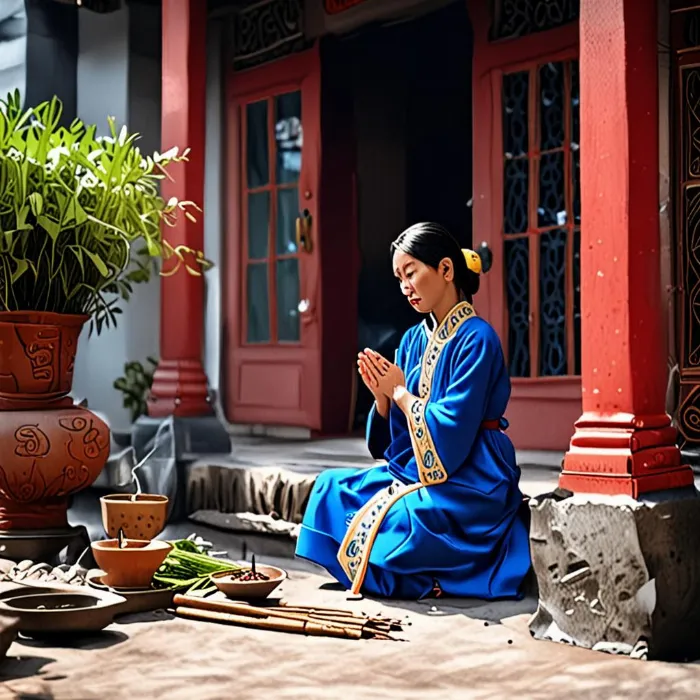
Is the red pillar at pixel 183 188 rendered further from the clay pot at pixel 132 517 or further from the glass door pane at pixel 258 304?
the clay pot at pixel 132 517

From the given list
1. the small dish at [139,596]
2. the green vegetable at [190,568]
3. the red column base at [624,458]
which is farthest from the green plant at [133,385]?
the red column base at [624,458]

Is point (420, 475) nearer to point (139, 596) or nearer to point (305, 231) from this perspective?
point (139, 596)

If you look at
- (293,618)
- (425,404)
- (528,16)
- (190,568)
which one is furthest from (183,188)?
(293,618)

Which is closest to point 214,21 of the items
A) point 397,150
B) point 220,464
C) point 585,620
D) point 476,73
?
point 397,150

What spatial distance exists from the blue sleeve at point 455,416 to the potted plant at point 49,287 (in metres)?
1.58

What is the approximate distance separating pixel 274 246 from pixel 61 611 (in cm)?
386

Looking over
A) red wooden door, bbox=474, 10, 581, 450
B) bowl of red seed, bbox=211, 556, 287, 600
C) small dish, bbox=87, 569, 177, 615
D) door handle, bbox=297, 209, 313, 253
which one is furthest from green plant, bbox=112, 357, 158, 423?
bowl of red seed, bbox=211, 556, 287, 600

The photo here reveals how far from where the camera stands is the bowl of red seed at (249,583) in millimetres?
3938

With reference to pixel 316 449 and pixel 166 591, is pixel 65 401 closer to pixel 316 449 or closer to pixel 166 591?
pixel 166 591

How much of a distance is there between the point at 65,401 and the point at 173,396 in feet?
3.43

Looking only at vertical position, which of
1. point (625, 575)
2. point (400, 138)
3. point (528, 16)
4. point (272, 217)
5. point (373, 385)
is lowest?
point (625, 575)

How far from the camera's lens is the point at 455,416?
3.94m

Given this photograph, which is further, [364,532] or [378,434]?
[378,434]

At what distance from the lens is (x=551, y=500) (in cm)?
357
